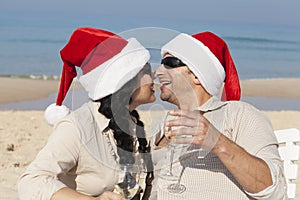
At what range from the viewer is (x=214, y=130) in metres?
2.27

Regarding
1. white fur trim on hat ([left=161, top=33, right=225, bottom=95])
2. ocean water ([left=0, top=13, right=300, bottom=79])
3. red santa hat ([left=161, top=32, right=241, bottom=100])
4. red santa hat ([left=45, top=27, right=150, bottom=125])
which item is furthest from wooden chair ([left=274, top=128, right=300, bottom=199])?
ocean water ([left=0, top=13, right=300, bottom=79])

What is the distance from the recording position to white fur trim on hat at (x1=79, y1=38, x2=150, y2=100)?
2354 millimetres

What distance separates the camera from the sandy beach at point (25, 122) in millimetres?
6250

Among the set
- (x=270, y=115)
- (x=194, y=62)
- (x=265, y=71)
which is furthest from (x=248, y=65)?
(x=194, y=62)

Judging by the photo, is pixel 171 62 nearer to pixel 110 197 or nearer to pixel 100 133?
pixel 100 133

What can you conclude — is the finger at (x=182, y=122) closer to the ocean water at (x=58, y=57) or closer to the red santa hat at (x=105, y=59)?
the red santa hat at (x=105, y=59)

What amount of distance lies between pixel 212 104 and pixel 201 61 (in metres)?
0.23

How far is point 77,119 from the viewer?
254 cm

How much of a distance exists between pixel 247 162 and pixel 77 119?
72cm

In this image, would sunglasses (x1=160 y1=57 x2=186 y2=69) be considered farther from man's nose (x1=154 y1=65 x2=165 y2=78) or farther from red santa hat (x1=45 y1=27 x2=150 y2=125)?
red santa hat (x1=45 y1=27 x2=150 y2=125)

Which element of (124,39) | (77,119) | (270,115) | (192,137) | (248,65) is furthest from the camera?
(248,65)

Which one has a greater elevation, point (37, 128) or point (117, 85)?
point (117, 85)

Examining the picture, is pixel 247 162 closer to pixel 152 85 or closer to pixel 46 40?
pixel 152 85

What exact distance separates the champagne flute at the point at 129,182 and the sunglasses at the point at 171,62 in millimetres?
551
